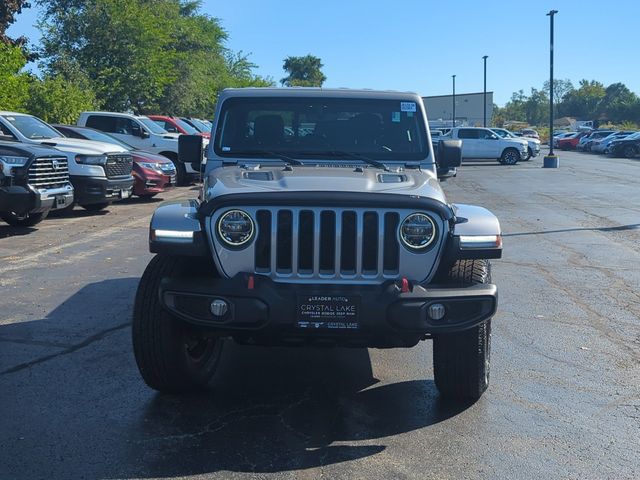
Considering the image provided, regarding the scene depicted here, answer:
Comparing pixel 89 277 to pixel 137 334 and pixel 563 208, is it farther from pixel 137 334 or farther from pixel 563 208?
pixel 563 208

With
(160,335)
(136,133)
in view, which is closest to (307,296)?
(160,335)

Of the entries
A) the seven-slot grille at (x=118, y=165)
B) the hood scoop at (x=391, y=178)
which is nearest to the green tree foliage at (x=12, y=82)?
the seven-slot grille at (x=118, y=165)

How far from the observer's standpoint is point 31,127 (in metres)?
14.5

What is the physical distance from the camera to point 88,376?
546cm

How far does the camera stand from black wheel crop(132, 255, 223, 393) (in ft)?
15.3

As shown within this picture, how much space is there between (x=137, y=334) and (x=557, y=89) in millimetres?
153910

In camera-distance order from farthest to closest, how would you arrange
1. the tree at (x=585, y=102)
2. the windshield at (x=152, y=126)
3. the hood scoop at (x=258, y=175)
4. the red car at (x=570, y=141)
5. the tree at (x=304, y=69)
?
the tree at (x=585, y=102)
the tree at (x=304, y=69)
the red car at (x=570, y=141)
the windshield at (x=152, y=126)
the hood scoop at (x=258, y=175)

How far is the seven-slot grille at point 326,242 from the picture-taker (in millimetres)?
4430

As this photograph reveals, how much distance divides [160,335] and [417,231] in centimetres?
162

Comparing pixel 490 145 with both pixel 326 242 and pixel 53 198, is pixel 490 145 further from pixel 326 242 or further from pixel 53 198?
pixel 326 242

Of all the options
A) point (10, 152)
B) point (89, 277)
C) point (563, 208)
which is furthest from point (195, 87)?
point (89, 277)

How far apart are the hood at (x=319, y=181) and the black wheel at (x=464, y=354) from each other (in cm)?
45

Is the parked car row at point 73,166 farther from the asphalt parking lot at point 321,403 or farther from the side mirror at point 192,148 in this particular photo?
the asphalt parking lot at point 321,403

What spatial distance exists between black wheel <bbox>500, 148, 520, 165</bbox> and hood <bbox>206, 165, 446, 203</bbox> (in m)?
32.2
